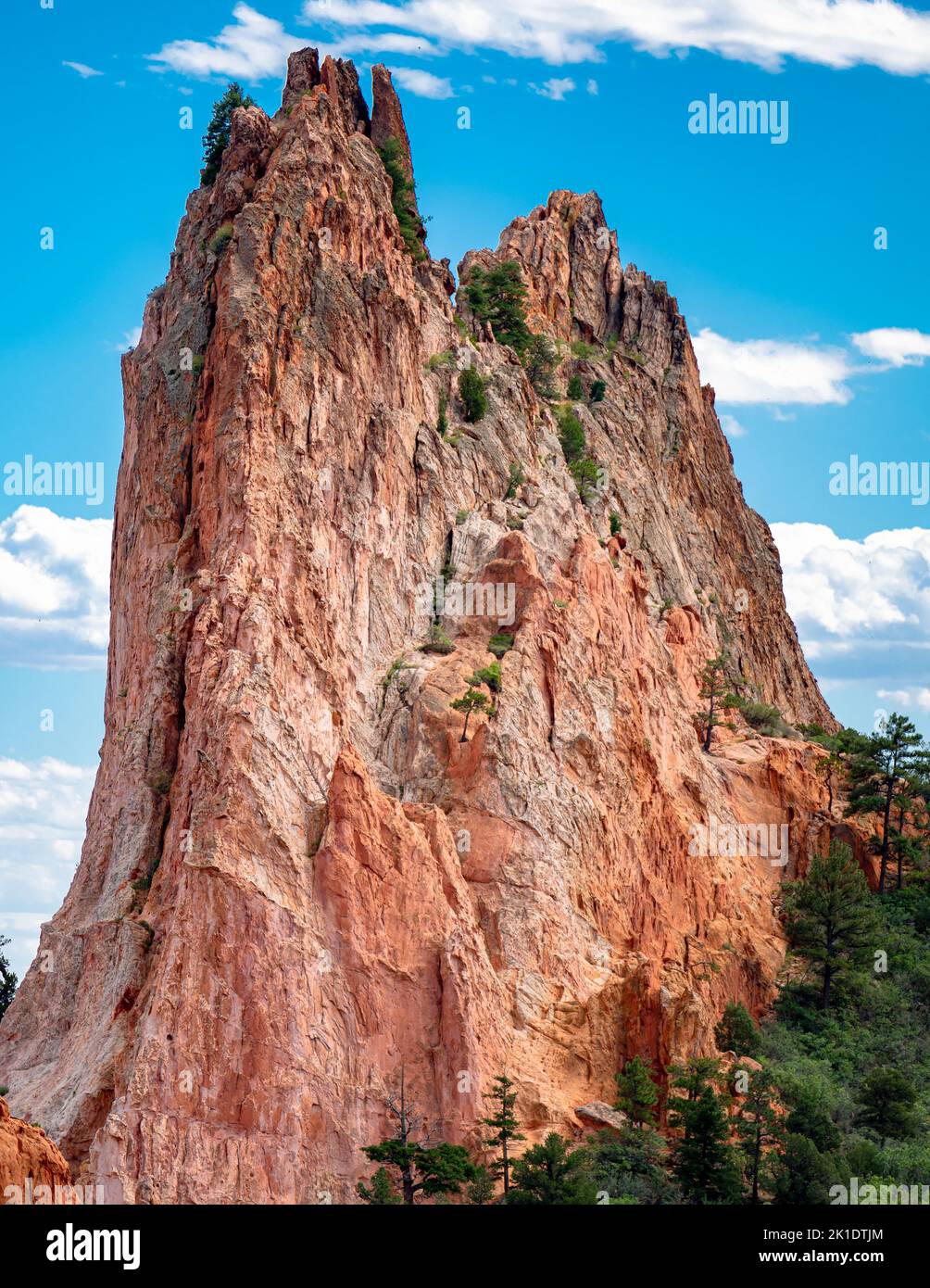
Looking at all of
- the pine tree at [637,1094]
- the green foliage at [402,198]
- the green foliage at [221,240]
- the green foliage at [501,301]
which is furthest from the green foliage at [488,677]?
the green foliage at [501,301]

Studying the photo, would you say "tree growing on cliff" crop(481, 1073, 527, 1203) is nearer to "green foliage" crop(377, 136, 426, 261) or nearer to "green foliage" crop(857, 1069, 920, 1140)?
"green foliage" crop(857, 1069, 920, 1140)

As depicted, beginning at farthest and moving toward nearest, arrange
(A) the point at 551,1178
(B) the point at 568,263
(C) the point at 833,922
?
(B) the point at 568,263, (C) the point at 833,922, (A) the point at 551,1178

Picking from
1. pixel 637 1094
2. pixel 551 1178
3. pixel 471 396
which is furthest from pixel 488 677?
pixel 551 1178

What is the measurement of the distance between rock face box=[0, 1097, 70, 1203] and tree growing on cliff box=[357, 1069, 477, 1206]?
20.4 meters

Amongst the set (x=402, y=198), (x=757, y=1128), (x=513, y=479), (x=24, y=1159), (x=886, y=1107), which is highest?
(x=402, y=198)

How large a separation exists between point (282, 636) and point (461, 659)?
9.41m

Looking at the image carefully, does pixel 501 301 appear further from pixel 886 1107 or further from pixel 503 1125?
pixel 503 1125

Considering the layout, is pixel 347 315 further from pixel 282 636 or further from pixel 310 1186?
pixel 310 1186

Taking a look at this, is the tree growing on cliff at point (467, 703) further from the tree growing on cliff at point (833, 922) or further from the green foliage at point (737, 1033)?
the tree growing on cliff at point (833, 922)

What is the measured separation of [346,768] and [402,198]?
114 ft

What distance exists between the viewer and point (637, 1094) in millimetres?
70500

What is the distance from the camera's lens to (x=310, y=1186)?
63688mm

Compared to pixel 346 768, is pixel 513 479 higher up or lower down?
higher up

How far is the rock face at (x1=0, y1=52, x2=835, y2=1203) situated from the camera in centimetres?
6506
